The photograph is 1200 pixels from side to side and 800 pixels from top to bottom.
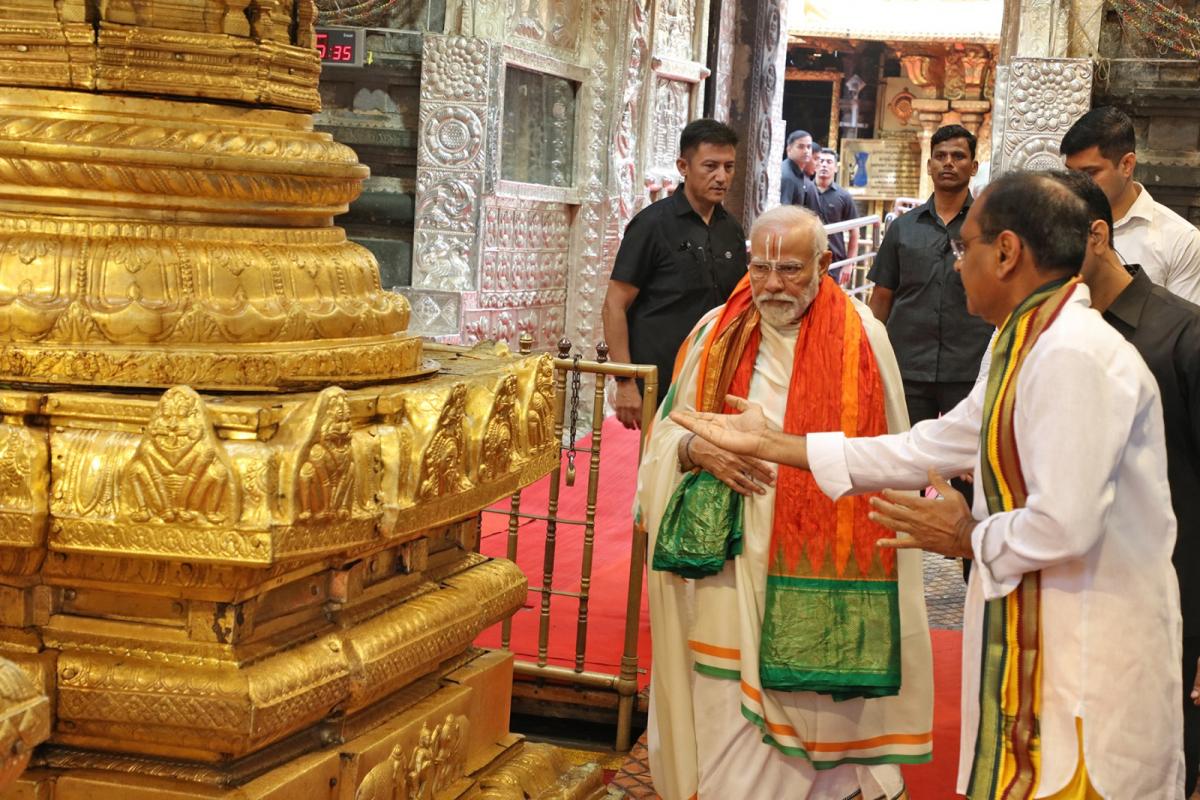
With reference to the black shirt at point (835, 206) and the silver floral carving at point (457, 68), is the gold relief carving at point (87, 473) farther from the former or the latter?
the black shirt at point (835, 206)

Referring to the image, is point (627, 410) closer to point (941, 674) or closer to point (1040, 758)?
point (941, 674)

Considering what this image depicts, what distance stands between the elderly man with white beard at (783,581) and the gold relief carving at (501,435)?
0.91m

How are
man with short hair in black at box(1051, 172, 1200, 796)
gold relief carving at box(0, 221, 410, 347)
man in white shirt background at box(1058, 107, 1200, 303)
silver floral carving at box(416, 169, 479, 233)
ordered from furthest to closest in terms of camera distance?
1. silver floral carving at box(416, 169, 479, 233)
2. man in white shirt background at box(1058, 107, 1200, 303)
3. man with short hair in black at box(1051, 172, 1200, 796)
4. gold relief carving at box(0, 221, 410, 347)

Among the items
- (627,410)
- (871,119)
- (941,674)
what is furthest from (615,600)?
(871,119)

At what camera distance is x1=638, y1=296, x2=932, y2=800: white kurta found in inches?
132

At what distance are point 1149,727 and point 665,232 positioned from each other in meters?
3.08

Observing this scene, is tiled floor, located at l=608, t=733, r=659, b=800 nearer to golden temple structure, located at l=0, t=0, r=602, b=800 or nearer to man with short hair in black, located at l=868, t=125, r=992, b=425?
golden temple structure, located at l=0, t=0, r=602, b=800

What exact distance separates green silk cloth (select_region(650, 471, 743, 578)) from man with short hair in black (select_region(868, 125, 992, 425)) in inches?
85.9

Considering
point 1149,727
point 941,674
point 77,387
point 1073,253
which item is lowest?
point 941,674

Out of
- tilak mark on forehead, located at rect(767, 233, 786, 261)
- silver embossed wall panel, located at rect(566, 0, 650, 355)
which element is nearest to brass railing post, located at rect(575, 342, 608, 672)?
tilak mark on forehead, located at rect(767, 233, 786, 261)

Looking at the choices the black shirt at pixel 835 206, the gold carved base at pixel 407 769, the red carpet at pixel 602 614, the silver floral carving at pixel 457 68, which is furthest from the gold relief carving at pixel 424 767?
the black shirt at pixel 835 206

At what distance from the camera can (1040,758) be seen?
2.33 meters

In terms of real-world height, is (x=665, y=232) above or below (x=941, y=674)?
above

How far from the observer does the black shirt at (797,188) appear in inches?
482
